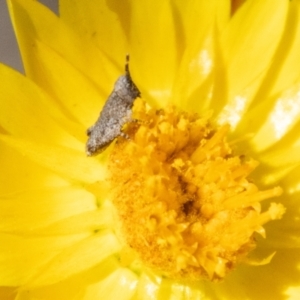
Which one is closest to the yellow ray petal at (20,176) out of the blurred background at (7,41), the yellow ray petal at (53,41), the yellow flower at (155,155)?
the yellow flower at (155,155)

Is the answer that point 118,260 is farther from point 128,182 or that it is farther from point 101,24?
point 101,24

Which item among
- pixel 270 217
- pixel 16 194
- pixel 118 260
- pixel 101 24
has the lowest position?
pixel 270 217

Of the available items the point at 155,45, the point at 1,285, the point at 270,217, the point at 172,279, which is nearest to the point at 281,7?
the point at 155,45

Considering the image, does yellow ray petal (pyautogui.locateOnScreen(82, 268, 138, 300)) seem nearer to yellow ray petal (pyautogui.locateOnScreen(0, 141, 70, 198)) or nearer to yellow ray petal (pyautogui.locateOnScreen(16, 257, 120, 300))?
yellow ray petal (pyautogui.locateOnScreen(16, 257, 120, 300))

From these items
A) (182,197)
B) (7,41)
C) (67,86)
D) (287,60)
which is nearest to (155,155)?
(182,197)

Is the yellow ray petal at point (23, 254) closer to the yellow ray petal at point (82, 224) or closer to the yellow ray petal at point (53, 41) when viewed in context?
the yellow ray petal at point (82, 224)

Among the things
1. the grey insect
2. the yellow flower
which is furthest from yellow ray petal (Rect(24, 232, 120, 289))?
the grey insect

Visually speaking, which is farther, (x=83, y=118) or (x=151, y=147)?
(x=83, y=118)

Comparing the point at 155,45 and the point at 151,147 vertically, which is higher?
the point at 155,45
